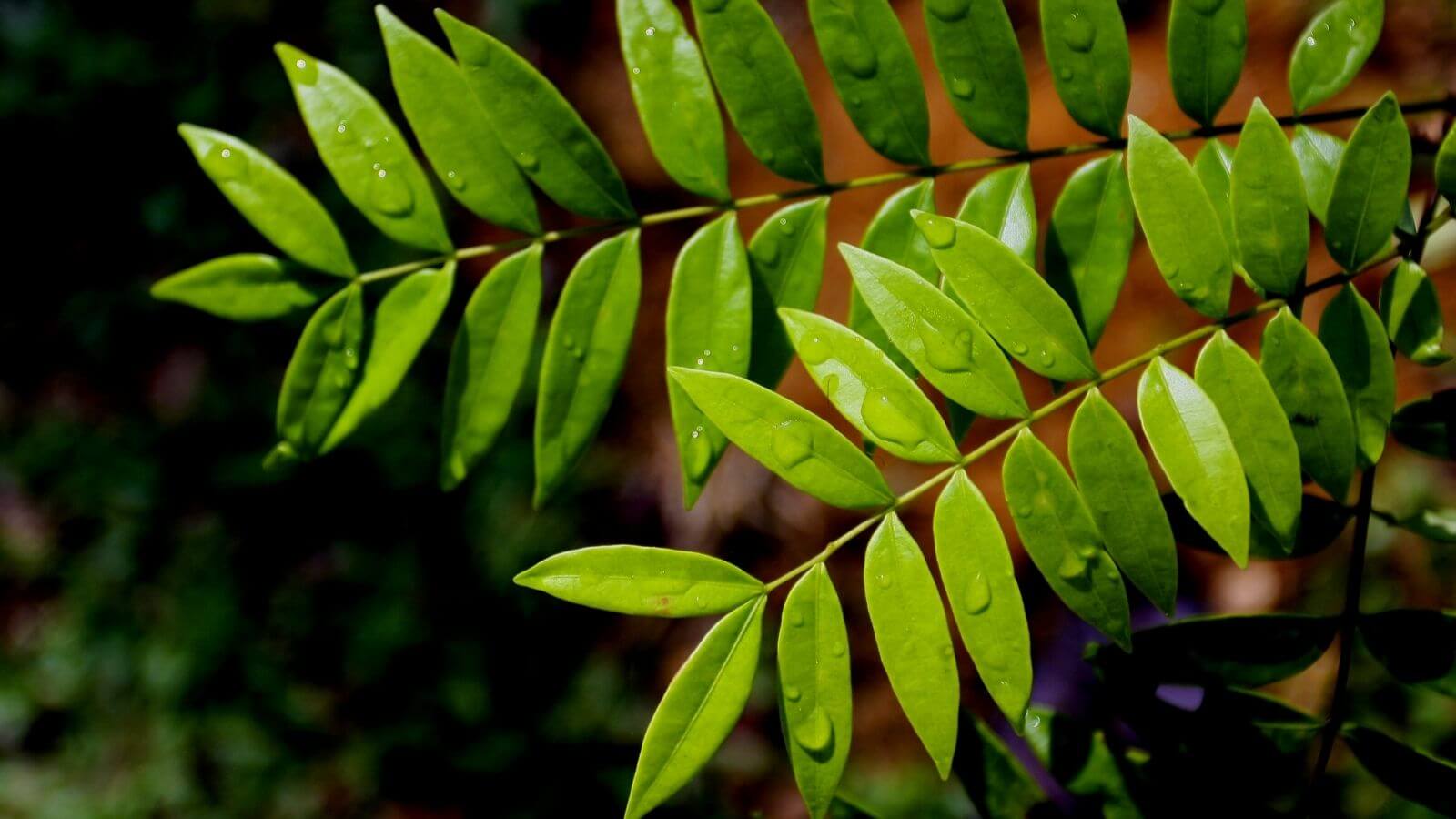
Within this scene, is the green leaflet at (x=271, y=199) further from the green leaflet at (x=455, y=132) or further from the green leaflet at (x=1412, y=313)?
the green leaflet at (x=1412, y=313)

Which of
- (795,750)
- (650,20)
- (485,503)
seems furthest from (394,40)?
(485,503)

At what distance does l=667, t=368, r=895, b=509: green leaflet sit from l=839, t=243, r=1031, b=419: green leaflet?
0.34 feet

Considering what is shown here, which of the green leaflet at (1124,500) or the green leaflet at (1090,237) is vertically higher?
the green leaflet at (1090,237)

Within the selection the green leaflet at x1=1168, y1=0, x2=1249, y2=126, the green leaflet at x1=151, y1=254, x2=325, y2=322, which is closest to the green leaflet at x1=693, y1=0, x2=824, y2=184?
the green leaflet at x1=1168, y1=0, x2=1249, y2=126

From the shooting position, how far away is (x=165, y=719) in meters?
2.66

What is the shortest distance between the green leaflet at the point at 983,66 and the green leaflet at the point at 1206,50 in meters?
0.15

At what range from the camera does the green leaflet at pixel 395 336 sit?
3.44ft

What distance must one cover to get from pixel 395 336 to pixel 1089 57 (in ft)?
2.54

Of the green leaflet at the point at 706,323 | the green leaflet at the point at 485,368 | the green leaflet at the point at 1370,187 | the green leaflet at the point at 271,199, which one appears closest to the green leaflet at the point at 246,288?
the green leaflet at the point at 271,199

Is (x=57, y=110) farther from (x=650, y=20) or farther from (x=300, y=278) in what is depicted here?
(x=650, y=20)

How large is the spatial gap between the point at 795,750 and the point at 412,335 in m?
0.57

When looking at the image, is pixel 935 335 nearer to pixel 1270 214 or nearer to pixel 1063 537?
pixel 1063 537

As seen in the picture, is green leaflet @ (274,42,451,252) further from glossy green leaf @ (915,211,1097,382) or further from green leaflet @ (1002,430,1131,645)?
green leaflet @ (1002,430,1131,645)

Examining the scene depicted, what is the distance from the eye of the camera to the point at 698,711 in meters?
0.85
